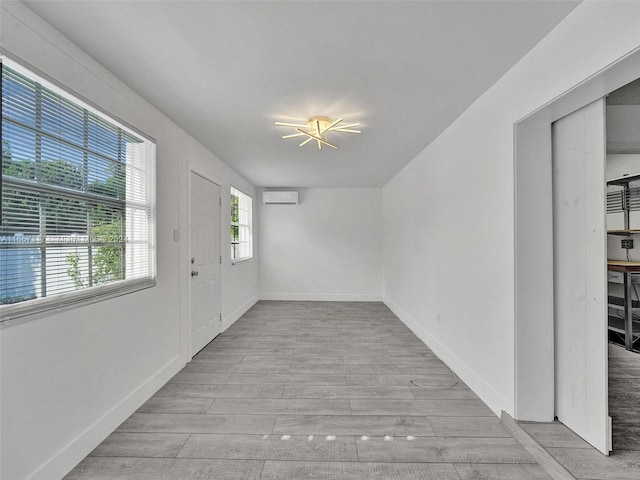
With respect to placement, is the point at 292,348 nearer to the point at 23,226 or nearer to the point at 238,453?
the point at 238,453

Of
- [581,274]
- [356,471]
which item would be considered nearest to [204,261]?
[356,471]

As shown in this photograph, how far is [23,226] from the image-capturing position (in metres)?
1.44

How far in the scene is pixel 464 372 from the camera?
2.63m

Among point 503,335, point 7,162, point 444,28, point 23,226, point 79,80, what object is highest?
point 444,28

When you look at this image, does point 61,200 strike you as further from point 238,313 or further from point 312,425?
point 238,313

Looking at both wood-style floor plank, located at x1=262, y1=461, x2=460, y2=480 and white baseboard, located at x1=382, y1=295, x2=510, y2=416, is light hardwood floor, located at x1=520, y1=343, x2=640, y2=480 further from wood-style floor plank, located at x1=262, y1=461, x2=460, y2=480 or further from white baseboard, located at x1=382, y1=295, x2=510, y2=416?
wood-style floor plank, located at x1=262, y1=461, x2=460, y2=480

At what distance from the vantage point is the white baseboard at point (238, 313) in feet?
14.0

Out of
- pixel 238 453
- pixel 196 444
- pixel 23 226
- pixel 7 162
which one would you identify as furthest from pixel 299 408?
pixel 7 162

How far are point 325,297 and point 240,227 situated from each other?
7.68 feet

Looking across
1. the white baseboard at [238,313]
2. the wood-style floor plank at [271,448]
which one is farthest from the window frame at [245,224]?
the wood-style floor plank at [271,448]

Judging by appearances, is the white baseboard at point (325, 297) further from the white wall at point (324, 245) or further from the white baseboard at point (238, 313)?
the white baseboard at point (238, 313)

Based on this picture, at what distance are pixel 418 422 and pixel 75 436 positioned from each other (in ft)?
7.04

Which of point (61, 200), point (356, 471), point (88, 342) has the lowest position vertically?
point (356, 471)

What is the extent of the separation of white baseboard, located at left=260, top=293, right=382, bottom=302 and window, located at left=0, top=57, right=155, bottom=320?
4.14 m
